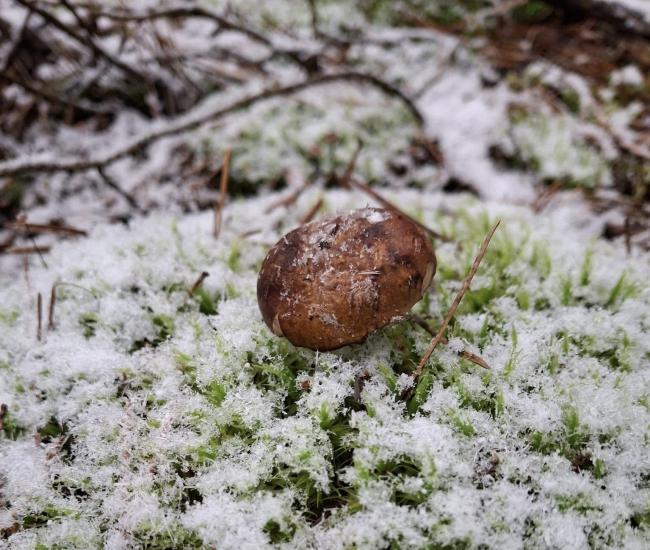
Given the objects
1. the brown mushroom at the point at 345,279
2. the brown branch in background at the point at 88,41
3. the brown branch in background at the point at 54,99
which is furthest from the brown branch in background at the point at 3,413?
the brown branch in background at the point at 88,41

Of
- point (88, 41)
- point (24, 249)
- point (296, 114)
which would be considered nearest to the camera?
point (24, 249)

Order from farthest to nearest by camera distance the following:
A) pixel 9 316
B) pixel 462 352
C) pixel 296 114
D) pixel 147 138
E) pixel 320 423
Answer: pixel 296 114, pixel 147 138, pixel 9 316, pixel 462 352, pixel 320 423

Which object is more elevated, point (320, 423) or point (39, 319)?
point (320, 423)

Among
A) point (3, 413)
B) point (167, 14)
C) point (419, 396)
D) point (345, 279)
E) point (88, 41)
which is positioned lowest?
point (3, 413)

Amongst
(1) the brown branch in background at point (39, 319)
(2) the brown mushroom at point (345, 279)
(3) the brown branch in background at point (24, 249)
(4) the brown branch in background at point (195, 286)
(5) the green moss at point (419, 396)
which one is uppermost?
(2) the brown mushroom at point (345, 279)

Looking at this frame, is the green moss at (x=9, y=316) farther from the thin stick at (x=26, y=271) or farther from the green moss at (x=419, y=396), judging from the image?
the green moss at (x=419, y=396)

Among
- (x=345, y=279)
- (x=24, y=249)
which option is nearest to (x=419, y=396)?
(x=345, y=279)

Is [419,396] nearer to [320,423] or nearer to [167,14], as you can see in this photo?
[320,423]
